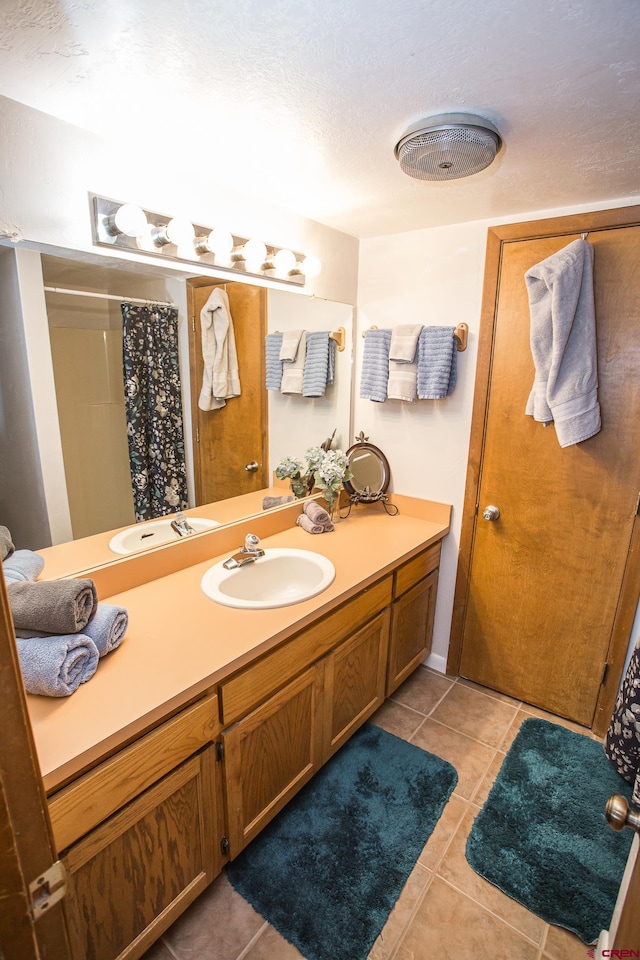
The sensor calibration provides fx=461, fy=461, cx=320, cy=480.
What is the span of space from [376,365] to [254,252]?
2.53 feet

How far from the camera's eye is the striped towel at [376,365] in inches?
85.6

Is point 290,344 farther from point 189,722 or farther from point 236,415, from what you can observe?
point 189,722

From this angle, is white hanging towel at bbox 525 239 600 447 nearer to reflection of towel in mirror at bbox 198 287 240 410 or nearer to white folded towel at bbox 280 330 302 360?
white folded towel at bbox 280 330 302 360

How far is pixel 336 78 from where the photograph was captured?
3.38 ft

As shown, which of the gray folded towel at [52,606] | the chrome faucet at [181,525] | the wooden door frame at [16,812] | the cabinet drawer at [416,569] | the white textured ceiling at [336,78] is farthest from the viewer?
the cabinet drawer at [416,569]

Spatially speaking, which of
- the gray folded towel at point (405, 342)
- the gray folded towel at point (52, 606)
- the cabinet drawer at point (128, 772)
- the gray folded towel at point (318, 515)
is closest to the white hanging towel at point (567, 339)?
the gray folded towel at point (405, 342)

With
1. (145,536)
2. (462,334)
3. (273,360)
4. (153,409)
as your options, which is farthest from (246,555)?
(462,334)

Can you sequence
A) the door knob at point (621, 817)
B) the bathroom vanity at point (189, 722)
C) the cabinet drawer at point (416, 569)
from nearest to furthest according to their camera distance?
the door knob at point (621, 817), the bathroom vanity at point (189, 722), the cabinet drawer at point (416, 569)

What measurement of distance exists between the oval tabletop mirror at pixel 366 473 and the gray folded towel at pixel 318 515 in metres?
0.30

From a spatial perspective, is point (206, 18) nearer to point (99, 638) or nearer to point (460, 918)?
point (99, 638)

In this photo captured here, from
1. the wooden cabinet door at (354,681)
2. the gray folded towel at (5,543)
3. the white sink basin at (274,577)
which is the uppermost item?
the gray folded towel at (5,543)

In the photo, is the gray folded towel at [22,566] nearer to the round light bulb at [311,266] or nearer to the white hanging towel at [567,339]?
the round light bulb at [311,266]

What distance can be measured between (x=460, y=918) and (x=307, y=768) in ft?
1.91

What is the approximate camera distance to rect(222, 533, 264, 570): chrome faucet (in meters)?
1.66
